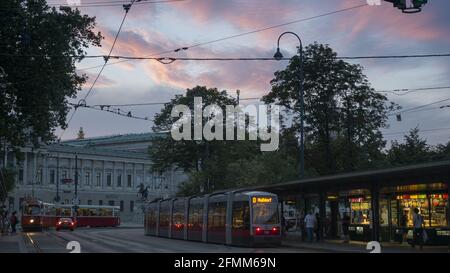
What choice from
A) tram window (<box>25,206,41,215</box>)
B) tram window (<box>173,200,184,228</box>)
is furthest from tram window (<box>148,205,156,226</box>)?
tram window (<box>25,206,41,215</box>)

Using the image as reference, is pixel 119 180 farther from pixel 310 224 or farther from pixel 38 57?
pixel 38 57

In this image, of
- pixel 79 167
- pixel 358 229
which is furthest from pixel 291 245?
pixel 79 167

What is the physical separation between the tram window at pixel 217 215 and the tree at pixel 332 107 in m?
11.8

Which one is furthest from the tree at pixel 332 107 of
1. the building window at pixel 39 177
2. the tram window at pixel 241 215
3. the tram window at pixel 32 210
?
the building window at pixel 39 177

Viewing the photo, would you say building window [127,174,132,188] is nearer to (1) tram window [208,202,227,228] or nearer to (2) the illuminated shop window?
(1) tram window [208,202,227,228]

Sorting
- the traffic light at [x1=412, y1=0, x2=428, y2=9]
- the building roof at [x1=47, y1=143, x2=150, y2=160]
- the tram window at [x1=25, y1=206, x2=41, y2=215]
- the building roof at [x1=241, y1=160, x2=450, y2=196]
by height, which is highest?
the building roof at [x1=47, y1=143, x2=150, y2=160]

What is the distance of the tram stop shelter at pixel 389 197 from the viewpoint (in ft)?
92.4

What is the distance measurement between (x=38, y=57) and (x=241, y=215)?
1318cm

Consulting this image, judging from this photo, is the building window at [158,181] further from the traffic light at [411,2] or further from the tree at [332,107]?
the traffic light at [411,2]

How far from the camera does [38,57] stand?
103 feet

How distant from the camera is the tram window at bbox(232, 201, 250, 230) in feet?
112

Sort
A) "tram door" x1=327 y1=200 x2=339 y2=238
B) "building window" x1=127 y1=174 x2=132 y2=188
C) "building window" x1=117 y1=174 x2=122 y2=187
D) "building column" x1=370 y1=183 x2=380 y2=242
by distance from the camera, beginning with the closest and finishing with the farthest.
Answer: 1. "building column" x1=370 y1=183 x2=380 y2=242
2. "tram door" x1=327 y1=200 x2=339 y2=238
3. "building window" x1=117 y1=174 x2=122 y2=187
4. "building window" x1=127 y1=174 x2=132 y2=188

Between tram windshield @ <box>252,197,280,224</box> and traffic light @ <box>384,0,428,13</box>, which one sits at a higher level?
traffic light @ <box>384,0,428,13</box>

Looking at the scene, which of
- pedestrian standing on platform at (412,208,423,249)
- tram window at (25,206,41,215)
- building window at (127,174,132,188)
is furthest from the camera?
building window at (127,174,132,188)
